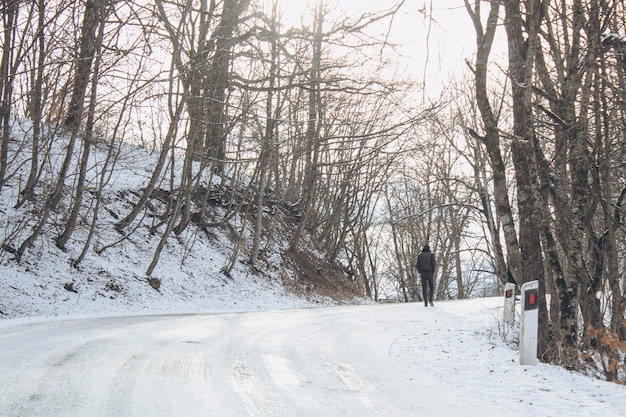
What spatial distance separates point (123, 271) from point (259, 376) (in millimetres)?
9325

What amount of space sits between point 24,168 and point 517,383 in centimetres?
1325

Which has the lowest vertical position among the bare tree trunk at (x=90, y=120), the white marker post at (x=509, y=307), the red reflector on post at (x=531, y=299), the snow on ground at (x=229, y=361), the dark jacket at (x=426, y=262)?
the snow on ground at (x=229, y=361)

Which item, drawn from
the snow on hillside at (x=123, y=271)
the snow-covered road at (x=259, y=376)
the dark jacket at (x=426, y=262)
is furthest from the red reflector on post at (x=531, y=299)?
the dark jacket at (x=426, y=262)

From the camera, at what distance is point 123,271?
13266mm

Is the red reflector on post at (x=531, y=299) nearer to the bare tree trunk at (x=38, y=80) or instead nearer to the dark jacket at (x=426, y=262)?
the bare tree trunk at (x=38, y=80)

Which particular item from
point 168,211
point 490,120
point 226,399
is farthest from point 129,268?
point 226,399

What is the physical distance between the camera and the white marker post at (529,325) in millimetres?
6281

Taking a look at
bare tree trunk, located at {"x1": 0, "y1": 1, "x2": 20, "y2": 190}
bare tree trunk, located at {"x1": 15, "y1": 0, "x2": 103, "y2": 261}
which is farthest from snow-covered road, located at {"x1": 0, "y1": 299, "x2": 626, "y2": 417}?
bare tree trunk, located at {"x1": 0, "y1": 1, "x2": 20, "y2": 190}

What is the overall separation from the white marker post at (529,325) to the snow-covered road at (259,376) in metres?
0.16

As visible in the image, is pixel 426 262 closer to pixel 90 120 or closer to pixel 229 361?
pixel 90 120

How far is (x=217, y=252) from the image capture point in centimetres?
1872

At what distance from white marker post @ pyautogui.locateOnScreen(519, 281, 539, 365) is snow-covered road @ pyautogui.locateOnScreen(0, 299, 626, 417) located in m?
0.16

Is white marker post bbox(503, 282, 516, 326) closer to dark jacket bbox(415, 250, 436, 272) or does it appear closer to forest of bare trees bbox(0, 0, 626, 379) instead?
forest of bare trees bbox(0, 0, 626, 379)

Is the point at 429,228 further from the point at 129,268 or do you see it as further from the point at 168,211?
the point at 129,268
